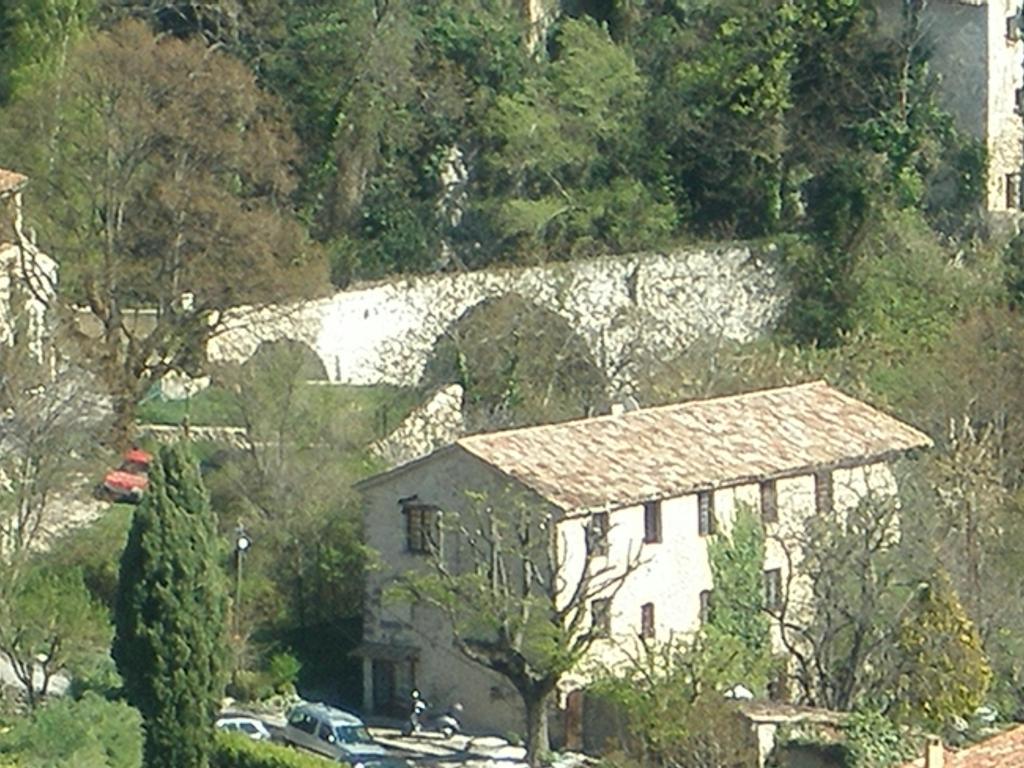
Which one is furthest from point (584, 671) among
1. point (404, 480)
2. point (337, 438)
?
point (337, 438)

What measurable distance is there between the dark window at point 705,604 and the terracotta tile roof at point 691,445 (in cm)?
153

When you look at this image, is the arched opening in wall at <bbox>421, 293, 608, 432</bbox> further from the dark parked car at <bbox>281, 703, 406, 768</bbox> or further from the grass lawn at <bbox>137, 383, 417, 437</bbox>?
the dark parked car at <bbox>281, 703, 406, 768</bbox>

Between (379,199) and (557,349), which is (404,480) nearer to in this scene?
(557,349)

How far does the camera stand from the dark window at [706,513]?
4331 cm

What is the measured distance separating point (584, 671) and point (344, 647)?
422cm

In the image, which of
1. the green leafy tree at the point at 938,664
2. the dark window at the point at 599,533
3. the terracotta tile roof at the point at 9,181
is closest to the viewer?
the green leafy tree at the point at 938,664

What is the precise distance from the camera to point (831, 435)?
45.7 meters

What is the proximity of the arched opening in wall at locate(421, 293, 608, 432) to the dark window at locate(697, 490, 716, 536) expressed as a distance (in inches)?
254

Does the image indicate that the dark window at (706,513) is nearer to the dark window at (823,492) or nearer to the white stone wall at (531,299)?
the dark window at (823,492)

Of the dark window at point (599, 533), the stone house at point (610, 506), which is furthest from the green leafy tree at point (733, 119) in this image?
the dark window at point (599, 533)

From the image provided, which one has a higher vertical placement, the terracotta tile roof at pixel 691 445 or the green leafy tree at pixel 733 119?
the green leafy tree at pixel 733 119

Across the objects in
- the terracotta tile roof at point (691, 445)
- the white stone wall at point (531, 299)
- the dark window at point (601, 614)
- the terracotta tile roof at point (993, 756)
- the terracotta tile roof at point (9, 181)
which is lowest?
the terracotta tile roof at point (993, 756)

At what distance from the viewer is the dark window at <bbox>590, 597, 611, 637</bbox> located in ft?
133

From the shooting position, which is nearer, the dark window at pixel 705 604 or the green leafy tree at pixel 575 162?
the dark window at pixel 705 604
